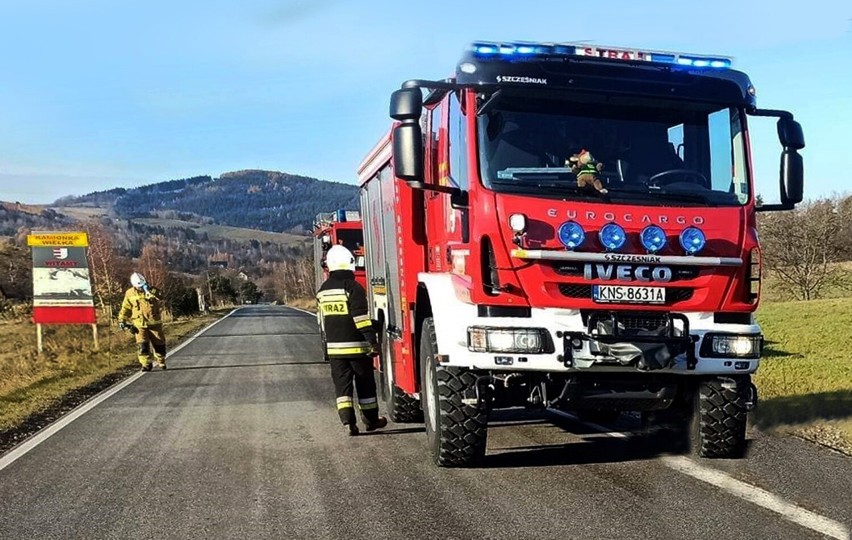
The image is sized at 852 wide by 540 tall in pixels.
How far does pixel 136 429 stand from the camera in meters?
8.93

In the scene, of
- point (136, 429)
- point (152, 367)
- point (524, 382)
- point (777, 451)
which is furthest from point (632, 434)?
point (152, 367)

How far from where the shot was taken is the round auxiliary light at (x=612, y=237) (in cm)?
589

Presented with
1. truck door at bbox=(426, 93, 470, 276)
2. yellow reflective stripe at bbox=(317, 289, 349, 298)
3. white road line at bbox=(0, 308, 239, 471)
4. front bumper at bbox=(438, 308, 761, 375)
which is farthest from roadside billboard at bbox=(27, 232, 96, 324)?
front bumper at bbox=(438, 308, 761, 375)

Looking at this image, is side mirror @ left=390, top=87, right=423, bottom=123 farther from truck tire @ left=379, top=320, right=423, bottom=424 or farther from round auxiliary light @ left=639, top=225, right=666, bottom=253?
truck tire @ left=379, top=320, right=423, bottom=424

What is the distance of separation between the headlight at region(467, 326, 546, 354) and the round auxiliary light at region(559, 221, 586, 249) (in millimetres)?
600

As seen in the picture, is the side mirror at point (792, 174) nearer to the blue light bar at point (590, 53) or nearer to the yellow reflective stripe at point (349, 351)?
the blue light bar at point (590, 53)

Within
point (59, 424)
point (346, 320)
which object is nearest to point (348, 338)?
point (346, 320)

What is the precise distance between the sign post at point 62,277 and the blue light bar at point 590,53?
16916 millimetres

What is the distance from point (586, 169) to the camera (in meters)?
6.13

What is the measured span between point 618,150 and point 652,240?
789 mm

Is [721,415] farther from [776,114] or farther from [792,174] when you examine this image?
[776,114]

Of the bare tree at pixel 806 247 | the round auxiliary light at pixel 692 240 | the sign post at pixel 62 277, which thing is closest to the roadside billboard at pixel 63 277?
the sign post at pixel 62 277

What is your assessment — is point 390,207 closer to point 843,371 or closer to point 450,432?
point 450,432

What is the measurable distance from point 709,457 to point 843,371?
7.06m
